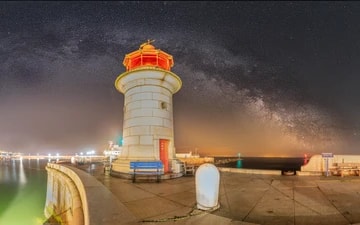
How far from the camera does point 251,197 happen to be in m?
8.02

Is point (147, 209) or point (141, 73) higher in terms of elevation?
point (141, 73)

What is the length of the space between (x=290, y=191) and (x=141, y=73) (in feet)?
31.7

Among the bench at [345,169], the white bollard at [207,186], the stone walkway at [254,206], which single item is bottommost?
the bench at [345,169]

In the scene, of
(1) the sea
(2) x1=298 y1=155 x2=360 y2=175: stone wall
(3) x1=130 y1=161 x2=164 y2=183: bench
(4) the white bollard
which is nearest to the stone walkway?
(4) the white bollard

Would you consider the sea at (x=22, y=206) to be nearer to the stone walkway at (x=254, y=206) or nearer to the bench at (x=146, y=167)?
the bench at (x=146, y=167)

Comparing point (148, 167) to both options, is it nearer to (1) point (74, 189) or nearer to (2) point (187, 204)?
(1) point (74, 189)

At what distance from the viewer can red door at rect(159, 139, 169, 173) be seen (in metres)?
14.0

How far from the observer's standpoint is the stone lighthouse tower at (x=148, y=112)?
1339cm

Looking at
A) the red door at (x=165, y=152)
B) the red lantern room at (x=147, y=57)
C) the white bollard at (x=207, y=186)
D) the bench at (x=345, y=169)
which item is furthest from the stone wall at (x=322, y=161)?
the white bollard at (x=207, y=186)

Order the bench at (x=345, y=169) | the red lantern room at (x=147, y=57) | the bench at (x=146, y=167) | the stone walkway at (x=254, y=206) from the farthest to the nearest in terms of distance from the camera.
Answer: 1. the red lantern room at (x=147, y=57)
2. the bench at (x=345, y=169)
3. the bench at (x=146, y=167)
4. the stone walkway at (x=254, y=206)

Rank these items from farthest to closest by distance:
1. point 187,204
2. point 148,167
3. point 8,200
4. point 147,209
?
point 8,200 → point 148,167 → point 187,204 → point 147,209

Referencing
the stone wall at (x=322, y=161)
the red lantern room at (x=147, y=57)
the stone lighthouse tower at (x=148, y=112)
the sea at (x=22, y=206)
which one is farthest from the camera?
the sea at (x=22, y=206)

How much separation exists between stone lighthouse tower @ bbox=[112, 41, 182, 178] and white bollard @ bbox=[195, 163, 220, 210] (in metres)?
7.15

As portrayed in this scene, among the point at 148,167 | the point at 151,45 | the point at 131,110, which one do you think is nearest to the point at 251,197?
the point at 148,167
